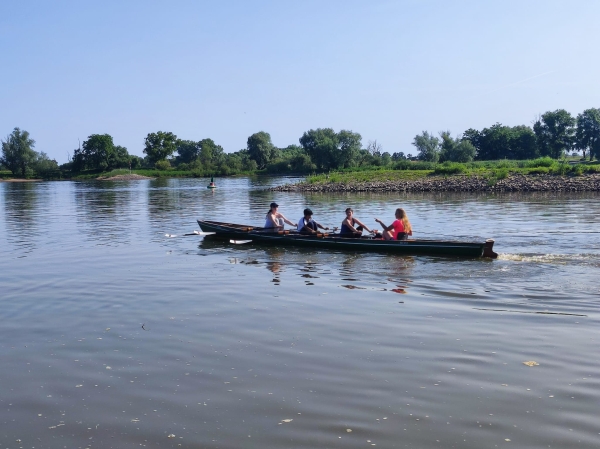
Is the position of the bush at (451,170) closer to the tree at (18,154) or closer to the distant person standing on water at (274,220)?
the distant person standing on water at (274,220)

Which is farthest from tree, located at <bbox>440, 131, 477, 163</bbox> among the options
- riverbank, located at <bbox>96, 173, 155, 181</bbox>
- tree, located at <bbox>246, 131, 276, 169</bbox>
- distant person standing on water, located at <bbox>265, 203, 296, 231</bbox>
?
distant person standing on water, located at <bbox>265, 203, 296, 231</bbox>

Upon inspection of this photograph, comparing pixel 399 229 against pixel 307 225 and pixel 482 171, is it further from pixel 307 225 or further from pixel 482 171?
pixel 482 171

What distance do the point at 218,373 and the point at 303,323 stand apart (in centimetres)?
255

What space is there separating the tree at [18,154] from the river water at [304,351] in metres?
119

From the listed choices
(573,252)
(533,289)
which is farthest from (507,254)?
(533,289)

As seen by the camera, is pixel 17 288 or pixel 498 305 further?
pixel 17 288

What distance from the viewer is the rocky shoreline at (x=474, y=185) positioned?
153ft

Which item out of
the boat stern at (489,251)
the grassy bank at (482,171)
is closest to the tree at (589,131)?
the grassy bank at (482,171)

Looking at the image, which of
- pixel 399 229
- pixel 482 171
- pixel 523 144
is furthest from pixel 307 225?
pixel 523 144

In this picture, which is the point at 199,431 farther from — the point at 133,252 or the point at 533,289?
the point at 133,252

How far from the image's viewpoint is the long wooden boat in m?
16.2

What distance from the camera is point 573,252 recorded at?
16.9 m

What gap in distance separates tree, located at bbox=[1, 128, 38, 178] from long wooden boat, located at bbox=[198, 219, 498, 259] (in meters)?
116

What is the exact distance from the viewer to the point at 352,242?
18422 millimetres
